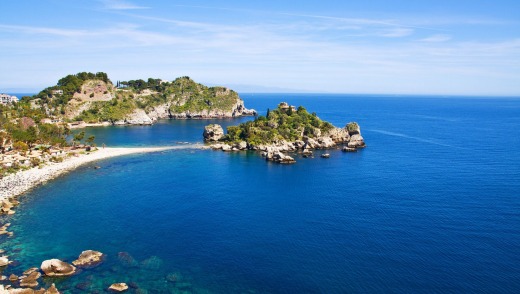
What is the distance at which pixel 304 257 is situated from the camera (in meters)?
48.5

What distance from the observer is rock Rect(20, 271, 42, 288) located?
41516mm

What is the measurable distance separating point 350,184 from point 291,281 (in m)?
42.6

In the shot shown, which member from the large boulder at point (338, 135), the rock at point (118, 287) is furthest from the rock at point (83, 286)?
the large boulder at point (338, 135)

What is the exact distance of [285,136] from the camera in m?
127

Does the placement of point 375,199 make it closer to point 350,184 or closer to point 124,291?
point 350,184

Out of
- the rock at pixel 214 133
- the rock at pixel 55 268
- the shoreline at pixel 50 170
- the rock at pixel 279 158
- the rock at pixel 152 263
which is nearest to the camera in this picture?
the rock at pixel 55 268

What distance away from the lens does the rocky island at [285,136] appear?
4843 inches

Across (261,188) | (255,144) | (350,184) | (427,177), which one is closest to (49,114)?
(255,144)

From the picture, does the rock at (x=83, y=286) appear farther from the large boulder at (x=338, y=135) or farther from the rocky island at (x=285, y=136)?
the large boulder at (x=338, y=135)

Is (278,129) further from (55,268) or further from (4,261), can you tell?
(4,261)

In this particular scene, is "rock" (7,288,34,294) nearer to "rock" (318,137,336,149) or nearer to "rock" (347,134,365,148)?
"rock" (318,137,336,149)

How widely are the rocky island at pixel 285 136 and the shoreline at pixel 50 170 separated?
12549mm

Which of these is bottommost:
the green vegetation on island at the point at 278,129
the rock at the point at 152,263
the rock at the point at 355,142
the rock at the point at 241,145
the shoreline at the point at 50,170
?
the rock at the point at 152,263

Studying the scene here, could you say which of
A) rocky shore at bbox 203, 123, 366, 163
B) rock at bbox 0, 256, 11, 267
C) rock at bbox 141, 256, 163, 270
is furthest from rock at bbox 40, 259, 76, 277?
rocky shore at bbox 203, 123, 366, 163
